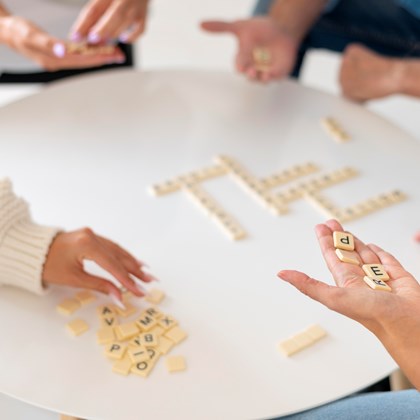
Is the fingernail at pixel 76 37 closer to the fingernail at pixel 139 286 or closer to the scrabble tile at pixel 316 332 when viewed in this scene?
the fingernail at pixel 139 286

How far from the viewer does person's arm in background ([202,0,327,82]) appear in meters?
1.52

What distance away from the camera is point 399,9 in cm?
172

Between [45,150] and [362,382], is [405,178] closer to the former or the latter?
[362,382]

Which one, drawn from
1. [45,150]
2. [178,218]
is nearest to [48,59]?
[45,150]

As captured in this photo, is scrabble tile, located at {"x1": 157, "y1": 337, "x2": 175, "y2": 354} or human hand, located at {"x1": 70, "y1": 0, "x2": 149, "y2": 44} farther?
human hand, located at {"x1": 70, "y1": 0, "x2": 149, "y2": 44}

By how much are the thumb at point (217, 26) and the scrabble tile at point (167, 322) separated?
86cm

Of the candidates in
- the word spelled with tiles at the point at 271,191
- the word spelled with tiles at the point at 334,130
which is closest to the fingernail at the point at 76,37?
the word spelled with tiles at the point at 271,191

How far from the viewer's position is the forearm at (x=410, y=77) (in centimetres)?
154

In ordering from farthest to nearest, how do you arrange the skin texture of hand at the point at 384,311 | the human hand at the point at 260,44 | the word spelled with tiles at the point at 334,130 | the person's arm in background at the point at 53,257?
the human hand at the point at 260,44
the word spelled with tiles at the point at 334,130
the person's arm in background at the point at 53,257
the skin texture of hand at the point at 384,311

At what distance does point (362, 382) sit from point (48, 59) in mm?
950

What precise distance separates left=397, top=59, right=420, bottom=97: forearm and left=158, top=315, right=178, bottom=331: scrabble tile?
36.8 inches

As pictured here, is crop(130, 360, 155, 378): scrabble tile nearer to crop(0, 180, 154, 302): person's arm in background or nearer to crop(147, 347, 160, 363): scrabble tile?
crop(147, 347, 160, 363): scrabble tile

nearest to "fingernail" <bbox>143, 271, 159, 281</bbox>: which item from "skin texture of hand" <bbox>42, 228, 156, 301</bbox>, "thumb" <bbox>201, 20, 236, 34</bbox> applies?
"skin texture of hand" <bbox>42, 228, 156, 301</bbox>

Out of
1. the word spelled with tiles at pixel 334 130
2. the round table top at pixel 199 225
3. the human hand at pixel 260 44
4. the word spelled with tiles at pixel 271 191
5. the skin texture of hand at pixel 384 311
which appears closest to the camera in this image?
the skin texture of hand at pixel 384 311
